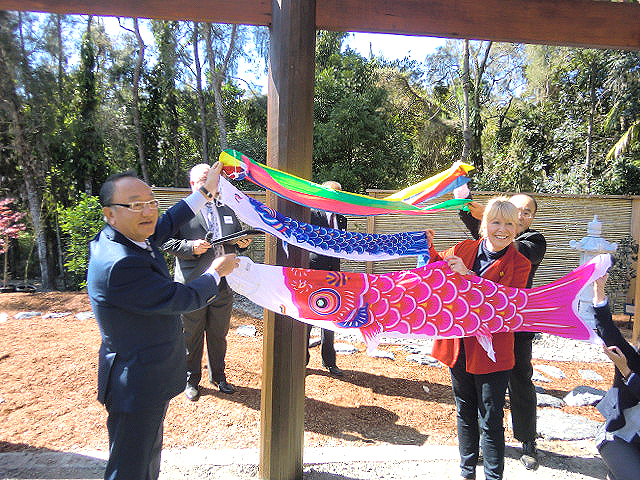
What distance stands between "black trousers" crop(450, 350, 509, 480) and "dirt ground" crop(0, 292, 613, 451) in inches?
25.7

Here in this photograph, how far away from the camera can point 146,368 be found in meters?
1.66

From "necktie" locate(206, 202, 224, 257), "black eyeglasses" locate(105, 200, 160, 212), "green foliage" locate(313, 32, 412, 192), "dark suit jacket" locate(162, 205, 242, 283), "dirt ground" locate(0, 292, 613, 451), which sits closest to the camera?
"black eyeglasses" locate(105, 200, 160, 212)

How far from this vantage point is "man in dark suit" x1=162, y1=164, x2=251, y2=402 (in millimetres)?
3270

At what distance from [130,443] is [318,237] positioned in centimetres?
131

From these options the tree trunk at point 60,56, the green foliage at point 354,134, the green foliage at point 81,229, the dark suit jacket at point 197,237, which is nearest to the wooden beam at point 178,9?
the dark suit jacket at point 197,237

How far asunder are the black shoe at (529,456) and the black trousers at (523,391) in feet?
0.21

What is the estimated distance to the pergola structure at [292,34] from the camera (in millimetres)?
2273

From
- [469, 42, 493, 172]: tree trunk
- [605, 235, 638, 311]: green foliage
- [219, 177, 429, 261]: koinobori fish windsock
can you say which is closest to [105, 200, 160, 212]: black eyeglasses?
[219, 177, 429, 261]: koinobori fish windsock

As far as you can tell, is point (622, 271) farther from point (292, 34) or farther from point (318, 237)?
point (292, 34)

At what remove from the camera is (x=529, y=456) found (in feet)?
9.02

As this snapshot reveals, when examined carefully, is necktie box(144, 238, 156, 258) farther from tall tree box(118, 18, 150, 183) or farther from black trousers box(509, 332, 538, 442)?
tall tree box(118, 18, 150, 183)

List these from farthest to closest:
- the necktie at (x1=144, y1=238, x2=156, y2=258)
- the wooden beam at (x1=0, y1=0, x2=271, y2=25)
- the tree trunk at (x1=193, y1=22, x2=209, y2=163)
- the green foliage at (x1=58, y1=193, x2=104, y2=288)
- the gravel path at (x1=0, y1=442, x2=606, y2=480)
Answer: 1. the tree trunk at (x1=193, y1=22, x2=209, y2=163)
2. the green foliage at (x1=58, y1=193, x2=104, y2=288)
3. the gravel path at (x1=0, y1=442, x2=606, y2=480)
4. the wooden beam at (x1=0, y1=0, x2=271, y2=25)
5. the necktie at (x1=144, y1=238, x2=156, y2=258)

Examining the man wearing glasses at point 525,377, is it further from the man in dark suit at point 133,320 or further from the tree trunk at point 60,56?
the tree trunk at point 60,56

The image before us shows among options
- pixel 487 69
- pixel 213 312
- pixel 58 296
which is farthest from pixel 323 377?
pixel 487 69
